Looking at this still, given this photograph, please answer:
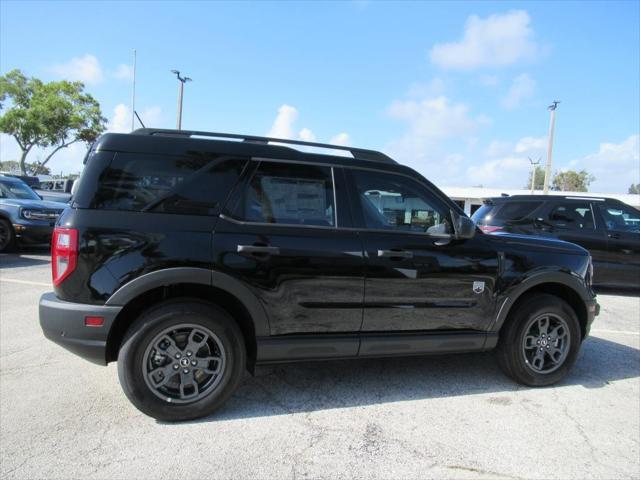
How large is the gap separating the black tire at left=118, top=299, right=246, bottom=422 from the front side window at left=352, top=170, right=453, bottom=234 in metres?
1.38

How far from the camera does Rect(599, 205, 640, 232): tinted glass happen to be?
836 cm

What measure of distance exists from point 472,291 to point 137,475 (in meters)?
2.76

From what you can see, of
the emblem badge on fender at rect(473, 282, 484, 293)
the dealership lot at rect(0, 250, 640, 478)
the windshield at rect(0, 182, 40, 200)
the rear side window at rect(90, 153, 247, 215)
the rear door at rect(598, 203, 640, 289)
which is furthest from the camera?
the windshield at rect(0, 182, 40, 200)

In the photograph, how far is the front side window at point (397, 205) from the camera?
3.69m

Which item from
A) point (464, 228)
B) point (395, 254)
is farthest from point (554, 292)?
point (395, 254)

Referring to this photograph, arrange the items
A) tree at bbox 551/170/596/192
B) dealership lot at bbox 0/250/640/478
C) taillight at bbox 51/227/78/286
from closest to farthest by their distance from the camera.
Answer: dealership lot at bbox 0/250/640/478 < taillight at bbox 51/227/78/286 < tree at bbox 551/170/596/192

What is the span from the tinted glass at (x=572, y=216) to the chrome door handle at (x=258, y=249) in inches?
271

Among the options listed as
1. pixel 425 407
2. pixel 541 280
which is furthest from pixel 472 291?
pixel 425 407

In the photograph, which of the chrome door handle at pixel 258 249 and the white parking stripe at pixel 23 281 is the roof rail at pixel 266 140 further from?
the white parking stripe at pixel 23 281

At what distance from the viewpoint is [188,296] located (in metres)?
3.28

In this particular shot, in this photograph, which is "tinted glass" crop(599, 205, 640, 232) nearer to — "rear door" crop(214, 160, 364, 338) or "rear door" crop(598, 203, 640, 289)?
"rear door" crop(598, 203, 640, 289)

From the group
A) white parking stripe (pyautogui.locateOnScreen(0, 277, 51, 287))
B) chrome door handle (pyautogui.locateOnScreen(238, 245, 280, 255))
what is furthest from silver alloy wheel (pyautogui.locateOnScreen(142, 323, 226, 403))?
white parking stripe (pyautogui.locateOnScreen(0, 277, 51, 287))

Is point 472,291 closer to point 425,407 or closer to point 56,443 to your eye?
point 425,407

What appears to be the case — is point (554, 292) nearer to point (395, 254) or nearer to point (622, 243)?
point (395, 254)
